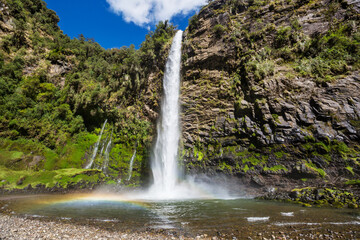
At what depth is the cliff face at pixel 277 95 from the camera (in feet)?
38.7

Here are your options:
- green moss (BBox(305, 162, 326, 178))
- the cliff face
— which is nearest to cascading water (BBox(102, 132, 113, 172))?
the cliff face

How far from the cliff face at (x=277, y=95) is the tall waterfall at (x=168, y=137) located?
4.01 ft

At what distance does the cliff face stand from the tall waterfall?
4.01ft

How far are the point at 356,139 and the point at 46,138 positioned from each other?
28.4m

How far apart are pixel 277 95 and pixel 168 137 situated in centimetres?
1114

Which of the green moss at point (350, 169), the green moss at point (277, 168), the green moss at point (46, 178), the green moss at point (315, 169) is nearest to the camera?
the green moss at point (350, 169)

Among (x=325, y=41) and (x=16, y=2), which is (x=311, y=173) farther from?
(x=16, y=2)

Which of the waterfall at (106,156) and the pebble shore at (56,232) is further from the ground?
the waterfall at (106,156)

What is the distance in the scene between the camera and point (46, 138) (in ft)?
66.6

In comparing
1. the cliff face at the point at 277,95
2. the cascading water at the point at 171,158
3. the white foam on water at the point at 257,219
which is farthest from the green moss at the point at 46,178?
the white foam on water at the point at 257,219

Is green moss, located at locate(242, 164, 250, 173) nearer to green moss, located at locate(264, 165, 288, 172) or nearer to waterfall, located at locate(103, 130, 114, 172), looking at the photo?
green moss, located at locate(264, 165, 288, 172)

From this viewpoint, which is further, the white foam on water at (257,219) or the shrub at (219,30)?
the shrub at (219,30)

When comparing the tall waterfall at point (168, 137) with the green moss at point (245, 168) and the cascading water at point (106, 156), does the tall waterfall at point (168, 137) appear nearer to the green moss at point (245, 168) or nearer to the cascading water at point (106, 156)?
the cascading water at point (106, 156)

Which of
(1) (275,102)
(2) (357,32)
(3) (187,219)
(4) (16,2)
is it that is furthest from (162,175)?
(4) (16,2)
